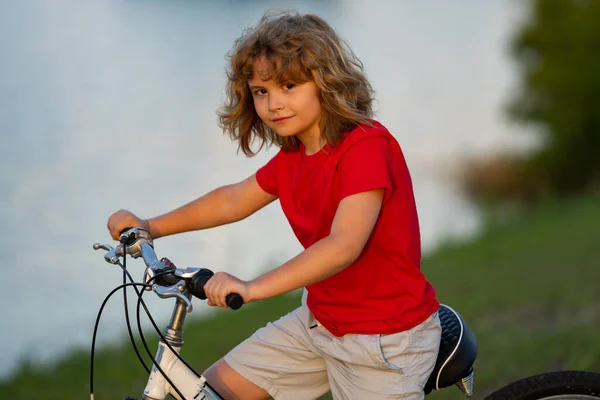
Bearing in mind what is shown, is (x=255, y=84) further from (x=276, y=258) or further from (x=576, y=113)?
(x=576, y=113)

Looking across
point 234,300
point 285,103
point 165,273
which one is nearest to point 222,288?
point 234,300

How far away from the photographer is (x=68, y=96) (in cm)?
1038

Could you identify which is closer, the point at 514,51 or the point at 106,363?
the point at 106,363

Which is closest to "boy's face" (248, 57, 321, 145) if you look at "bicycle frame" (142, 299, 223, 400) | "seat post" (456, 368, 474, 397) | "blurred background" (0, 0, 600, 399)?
"bicycle frame" (142, 299, 223, 400)

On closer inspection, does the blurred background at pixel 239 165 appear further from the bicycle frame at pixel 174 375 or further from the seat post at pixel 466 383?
the bicycle frame at pixel 174 375

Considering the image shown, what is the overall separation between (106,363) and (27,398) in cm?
61

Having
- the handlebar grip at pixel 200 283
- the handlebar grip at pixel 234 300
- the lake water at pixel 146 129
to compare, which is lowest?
the handlebar grip at pixel 234 300

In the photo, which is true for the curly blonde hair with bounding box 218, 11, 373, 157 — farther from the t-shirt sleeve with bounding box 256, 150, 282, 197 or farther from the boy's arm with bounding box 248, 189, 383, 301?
the boy's arm with bounding box 248, 189, 383, 301

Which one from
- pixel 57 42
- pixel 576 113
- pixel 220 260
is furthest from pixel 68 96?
pixel 576 113

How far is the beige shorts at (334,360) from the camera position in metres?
2.59

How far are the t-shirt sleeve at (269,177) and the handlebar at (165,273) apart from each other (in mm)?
466

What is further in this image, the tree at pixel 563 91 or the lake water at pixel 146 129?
the tree at pixel 563 91

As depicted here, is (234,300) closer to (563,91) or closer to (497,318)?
(497,318)

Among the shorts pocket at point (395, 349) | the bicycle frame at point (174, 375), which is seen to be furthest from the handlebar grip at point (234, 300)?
the shorts pocket at point (395, 349)
